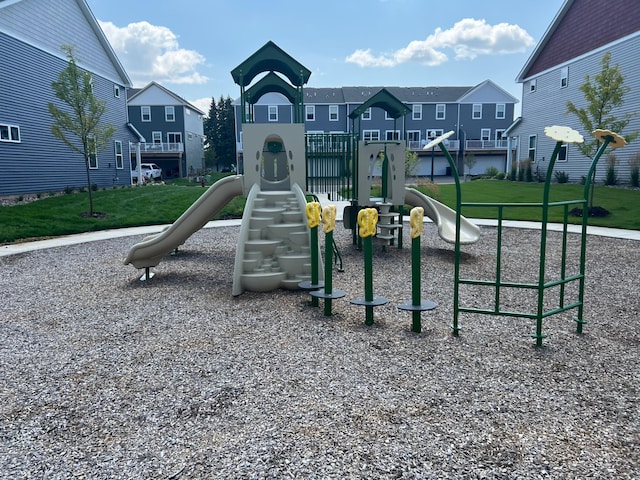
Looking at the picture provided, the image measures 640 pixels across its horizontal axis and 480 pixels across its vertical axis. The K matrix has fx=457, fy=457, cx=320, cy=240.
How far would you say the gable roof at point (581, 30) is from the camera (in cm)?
2125

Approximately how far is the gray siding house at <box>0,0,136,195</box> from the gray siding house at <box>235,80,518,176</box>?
18.9 m

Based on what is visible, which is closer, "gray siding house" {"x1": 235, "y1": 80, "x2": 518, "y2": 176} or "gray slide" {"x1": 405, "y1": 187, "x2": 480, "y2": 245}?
"gray slide" {"x1": 405, "y1": 187, "x2": 480, "y2": 245}

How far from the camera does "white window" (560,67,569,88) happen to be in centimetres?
2547

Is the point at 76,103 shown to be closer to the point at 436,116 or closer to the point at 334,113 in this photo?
the point at 334,113

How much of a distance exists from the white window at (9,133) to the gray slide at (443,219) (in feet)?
49.9

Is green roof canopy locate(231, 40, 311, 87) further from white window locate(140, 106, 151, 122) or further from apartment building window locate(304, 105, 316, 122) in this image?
white window locate(140, 106, 151, 122)

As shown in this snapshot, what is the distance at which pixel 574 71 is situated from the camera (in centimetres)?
2484

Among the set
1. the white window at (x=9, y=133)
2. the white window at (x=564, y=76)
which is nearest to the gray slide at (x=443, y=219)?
the white window at (x=9, y=133)

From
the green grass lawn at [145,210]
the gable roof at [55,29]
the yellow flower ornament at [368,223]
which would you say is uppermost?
the gable roof at [55,29]

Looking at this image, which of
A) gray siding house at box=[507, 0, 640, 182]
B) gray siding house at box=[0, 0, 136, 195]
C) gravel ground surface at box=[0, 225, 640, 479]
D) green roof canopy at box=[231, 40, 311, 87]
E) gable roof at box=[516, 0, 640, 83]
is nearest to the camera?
gravel ground surface at box=[0, 225, 640, 479]

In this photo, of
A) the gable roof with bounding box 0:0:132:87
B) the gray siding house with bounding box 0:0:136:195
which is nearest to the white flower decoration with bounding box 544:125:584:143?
the gable roof with bounding box 0:0:132:87

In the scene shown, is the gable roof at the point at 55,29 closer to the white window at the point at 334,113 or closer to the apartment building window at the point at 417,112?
the white window at the point at 334,113

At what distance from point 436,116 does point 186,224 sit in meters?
38.5

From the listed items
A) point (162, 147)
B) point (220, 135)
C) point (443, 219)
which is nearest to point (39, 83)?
point (443, 219)
